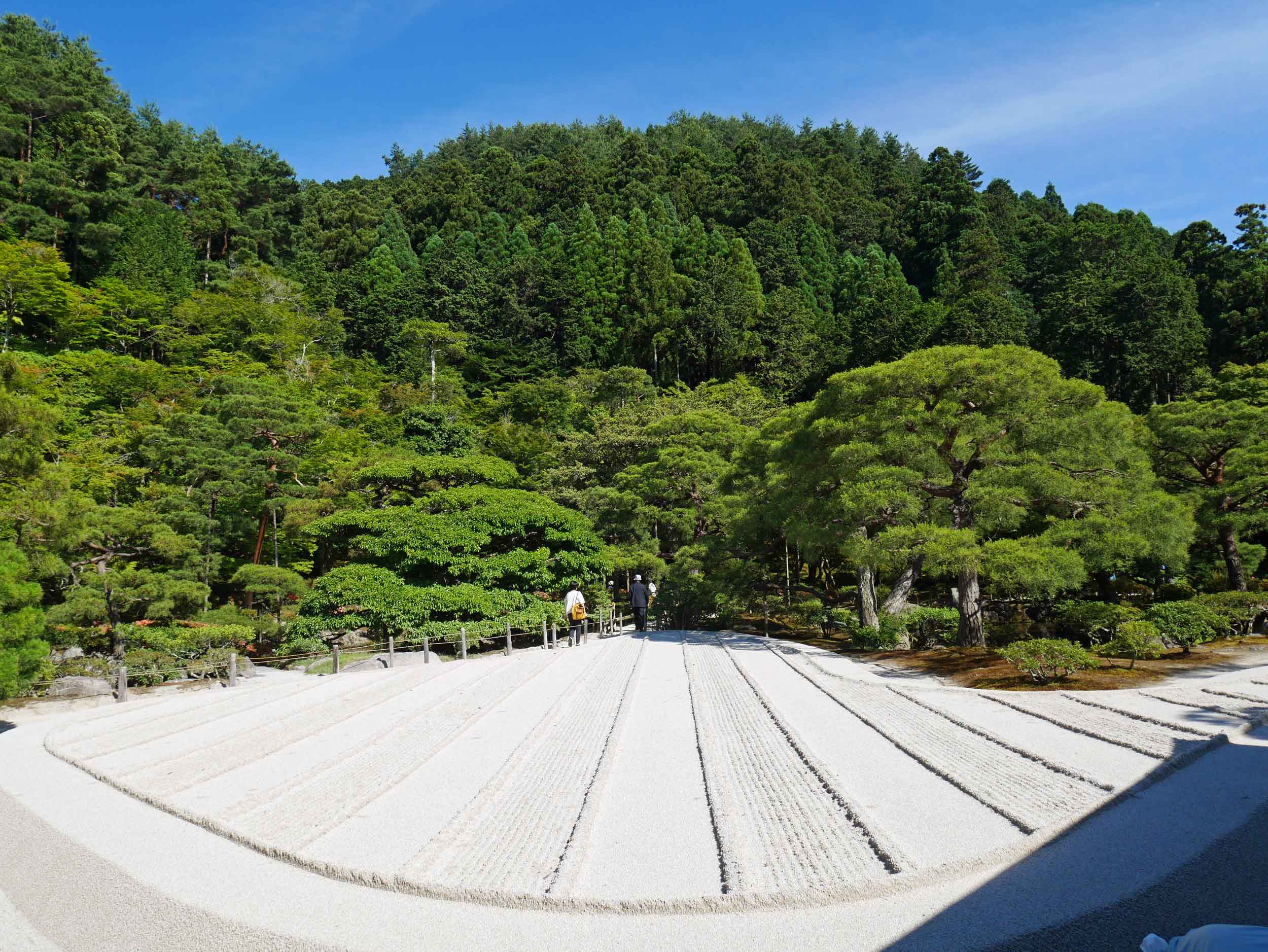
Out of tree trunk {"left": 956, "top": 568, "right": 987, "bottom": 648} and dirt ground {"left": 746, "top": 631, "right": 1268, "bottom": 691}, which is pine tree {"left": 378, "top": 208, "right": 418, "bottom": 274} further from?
dirt ground {"left": 746, "top": 631, "right": 1268, "bottom": 691}

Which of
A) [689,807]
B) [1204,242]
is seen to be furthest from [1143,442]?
[1204,242]

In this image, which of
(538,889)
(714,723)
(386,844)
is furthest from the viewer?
(714,723)

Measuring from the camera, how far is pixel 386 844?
13.1 feet

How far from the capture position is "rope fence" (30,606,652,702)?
1048 cm

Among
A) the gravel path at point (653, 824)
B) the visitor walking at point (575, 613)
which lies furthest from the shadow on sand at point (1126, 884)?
the visitor walking at point (575, 613)

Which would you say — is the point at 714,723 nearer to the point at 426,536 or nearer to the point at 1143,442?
the point at 426,536

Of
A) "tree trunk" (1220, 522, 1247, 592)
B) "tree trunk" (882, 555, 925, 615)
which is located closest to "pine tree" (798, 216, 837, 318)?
"tree trunk" (1220, 522, 1247, 592)

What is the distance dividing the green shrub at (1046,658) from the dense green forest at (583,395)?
1.01m

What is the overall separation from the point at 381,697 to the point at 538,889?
234 inches

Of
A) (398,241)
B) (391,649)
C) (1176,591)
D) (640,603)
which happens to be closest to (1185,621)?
(1176,591)

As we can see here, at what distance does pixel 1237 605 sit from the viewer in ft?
36.6

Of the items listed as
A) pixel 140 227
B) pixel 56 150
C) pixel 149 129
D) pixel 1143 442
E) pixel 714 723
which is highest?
pixel 149 129

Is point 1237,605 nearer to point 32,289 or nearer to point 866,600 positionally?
point 866,600

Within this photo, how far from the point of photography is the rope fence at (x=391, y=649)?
10.5m
